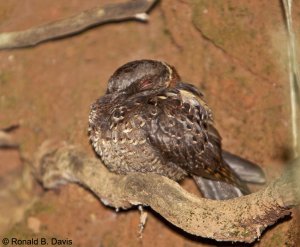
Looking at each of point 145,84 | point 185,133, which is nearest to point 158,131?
point 185,133

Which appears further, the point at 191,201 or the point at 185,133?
the point at 185,133

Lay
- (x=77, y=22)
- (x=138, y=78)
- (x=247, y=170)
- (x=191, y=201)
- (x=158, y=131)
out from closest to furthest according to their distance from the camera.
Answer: (x=191, y=201) < (x=158, y=131) < (x=138, y=78) < (x=247, y=170) < (x=77, y=22)

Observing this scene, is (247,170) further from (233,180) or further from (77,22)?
(77,22)

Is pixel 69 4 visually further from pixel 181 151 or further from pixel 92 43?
pixel 181 151

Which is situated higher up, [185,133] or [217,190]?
[185,133]

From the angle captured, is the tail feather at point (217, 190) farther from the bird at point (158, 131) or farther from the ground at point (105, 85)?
the ground at point (105, 85)

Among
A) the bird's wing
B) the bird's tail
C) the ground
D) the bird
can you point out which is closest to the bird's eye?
the bird

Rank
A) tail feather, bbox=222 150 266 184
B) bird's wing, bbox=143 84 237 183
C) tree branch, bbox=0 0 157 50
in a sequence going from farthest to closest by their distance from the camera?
tree branch, bbox=0 0 157 50, tail feather, bbox=222 150 266 184, bird's wing, bbox=143 84 237 183

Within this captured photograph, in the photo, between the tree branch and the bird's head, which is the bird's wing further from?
the tree branch
